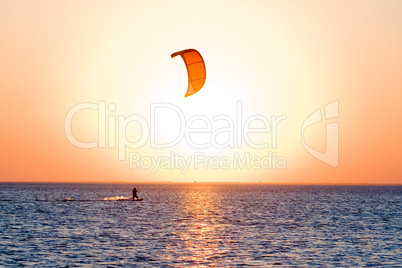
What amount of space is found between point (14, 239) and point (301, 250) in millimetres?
18357

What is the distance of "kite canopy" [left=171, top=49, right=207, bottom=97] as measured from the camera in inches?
1476

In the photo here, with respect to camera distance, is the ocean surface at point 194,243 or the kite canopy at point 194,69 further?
the kite canopy at point 194,69

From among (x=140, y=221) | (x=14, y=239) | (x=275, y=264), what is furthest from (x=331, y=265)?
(x=140, y=221)

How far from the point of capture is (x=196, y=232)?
4634 centimetres

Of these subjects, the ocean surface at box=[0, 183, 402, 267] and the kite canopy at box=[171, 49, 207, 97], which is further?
the kite canopy at box=[171, 49, 207, 97]

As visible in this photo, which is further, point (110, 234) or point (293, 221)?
point (293, 221)

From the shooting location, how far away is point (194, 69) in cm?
3859

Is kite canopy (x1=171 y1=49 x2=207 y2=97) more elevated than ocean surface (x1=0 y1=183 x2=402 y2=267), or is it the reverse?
kite canopy (x1=171 y1=49 x2=207 y2=97)

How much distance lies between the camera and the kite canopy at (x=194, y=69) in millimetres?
37500

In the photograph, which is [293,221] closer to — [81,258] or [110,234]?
[110,234]

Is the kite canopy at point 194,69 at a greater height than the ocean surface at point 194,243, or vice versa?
the kite canopy at point 194,69

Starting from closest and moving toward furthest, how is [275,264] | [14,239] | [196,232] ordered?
[275,264]
[14,239]
[196,232]

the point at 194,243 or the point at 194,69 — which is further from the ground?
the point at 194,69

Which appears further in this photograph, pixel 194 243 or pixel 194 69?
pixel 194 243
